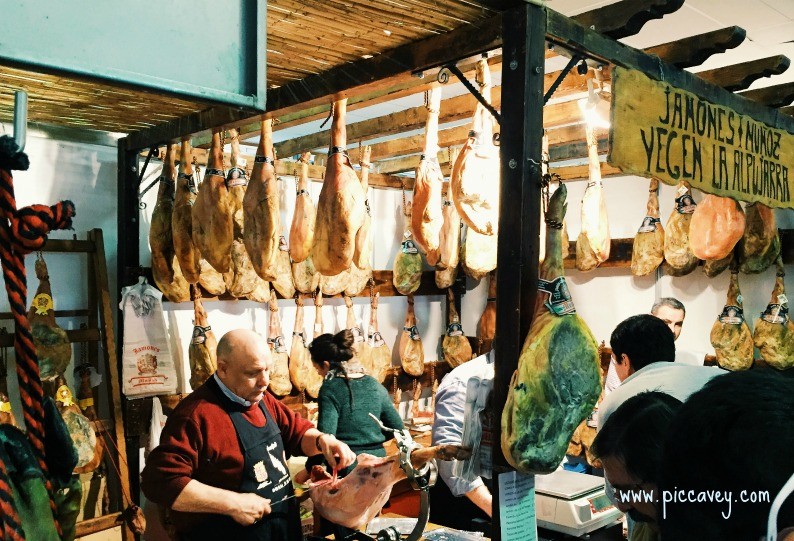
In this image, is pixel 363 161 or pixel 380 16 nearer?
pixel 380 16

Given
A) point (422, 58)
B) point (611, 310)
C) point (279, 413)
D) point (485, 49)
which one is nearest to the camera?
point (485, 49)

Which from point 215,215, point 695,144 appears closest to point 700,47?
point 695,144

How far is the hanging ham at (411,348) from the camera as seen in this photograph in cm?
694

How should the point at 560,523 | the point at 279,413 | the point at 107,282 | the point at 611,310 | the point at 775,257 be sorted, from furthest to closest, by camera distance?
1. the point at 611,310
2. the point at 775,257
3. the point at 107,282
4. the point at 279,413
5. the point at 560,523

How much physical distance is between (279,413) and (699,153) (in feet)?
8.36

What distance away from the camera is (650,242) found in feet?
19.4

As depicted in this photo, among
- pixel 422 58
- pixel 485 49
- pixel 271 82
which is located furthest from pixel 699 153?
pixel 271 82

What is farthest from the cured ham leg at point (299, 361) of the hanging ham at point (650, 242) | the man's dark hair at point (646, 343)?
the man's dark hair at point (646, 343)

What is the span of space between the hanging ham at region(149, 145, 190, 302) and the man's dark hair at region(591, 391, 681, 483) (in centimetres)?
365

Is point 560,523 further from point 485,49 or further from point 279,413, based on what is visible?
point 485,49

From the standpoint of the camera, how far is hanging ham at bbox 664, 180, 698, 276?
5.61 m

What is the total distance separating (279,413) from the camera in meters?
3.81

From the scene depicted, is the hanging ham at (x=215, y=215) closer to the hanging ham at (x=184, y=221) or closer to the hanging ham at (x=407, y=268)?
the hanging ham at (x=184, y=221)

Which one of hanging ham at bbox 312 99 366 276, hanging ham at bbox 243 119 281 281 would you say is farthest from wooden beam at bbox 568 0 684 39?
hanging ham at bbox 243 119 281 281
